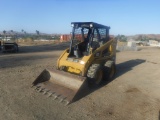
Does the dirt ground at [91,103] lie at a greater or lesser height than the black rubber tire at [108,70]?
lesser

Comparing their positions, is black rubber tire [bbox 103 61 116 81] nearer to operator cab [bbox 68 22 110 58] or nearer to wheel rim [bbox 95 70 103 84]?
wheel rim [bbox 95 70 103 84]

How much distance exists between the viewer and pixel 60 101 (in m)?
7.13

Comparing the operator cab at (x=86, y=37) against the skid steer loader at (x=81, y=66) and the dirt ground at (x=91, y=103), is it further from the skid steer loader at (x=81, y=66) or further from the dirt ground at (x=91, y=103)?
the dirt ground at (x=91, y=103)

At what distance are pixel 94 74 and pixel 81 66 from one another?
1.95 feet

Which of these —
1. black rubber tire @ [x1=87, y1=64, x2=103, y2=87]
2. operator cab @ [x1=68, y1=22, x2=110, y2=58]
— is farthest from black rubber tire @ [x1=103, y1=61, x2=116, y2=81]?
operator cab @ [x1=68, y1=22, x2=110, y2=58]

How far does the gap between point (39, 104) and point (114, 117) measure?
2.39 metres

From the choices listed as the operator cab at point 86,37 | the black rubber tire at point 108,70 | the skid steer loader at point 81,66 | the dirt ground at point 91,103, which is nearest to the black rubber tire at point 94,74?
the skid steer loader at point 81,66

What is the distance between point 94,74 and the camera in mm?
8422

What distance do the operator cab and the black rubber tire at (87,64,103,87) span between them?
752 mm

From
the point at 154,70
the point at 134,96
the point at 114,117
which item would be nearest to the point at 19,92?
the point at 114,117

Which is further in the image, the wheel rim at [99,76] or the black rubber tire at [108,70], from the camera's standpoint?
the black rubber tire at [108,70]

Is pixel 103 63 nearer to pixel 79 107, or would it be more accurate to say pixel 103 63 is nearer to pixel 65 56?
pixel 65 56

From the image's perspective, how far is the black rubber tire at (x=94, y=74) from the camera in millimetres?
8422

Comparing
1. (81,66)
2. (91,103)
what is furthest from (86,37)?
(91,103)
